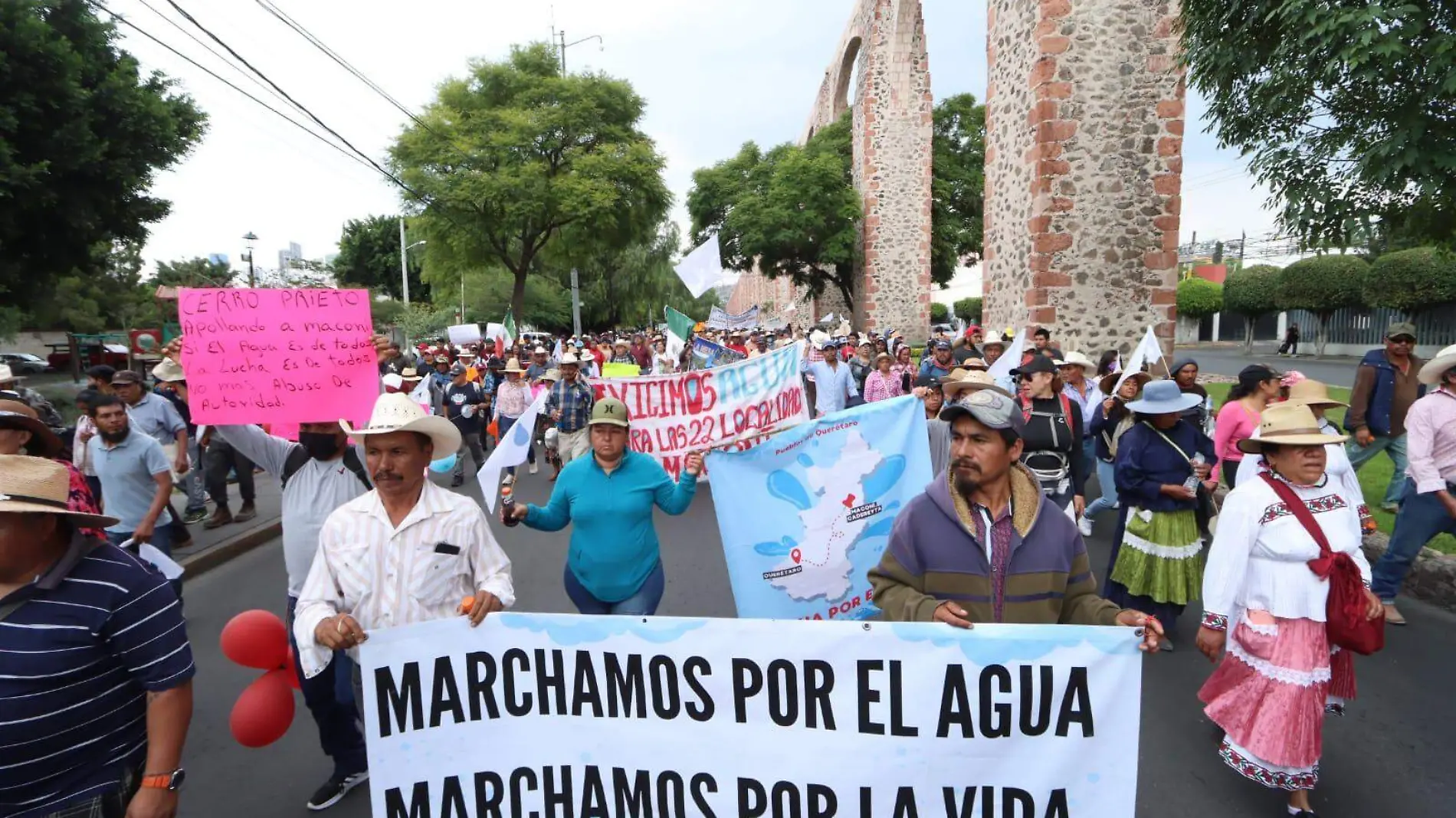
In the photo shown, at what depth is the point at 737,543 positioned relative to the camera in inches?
162

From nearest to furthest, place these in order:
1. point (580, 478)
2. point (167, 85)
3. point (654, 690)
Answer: point (654, 690), point (580, 478), point (167, 85)

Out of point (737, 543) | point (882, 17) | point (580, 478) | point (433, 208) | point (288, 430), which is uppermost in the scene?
point (882, 17)

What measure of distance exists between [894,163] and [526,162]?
12.7m

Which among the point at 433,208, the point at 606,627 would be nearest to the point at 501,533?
the point at 606,627

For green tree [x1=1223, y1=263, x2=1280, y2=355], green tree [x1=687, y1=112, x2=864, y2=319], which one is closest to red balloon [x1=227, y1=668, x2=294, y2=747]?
green tree [x1=687, y1=112, x2=864, y2=319]

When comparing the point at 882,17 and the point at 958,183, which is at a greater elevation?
the point at 882,17

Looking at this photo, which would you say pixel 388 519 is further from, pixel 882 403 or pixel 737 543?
pixel 882 403

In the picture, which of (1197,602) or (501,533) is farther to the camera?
(501,533)

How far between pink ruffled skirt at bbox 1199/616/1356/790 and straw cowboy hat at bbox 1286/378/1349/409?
171cm

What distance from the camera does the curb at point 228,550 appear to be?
22.8ft

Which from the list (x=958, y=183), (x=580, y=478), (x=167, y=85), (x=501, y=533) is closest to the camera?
(x=580, y=478)

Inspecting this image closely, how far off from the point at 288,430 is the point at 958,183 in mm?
32934

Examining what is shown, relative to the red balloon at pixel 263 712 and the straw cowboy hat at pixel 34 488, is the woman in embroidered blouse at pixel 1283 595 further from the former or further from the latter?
the straw cowboy hat at pixel 34 488

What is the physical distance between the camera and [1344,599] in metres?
3.06
